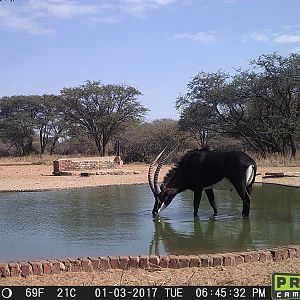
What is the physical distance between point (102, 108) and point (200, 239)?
3717 centimetres

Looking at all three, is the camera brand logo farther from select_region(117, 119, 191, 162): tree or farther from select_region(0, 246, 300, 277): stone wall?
select_region(117, 119, 191, 162): tree

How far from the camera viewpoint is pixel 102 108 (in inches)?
1784

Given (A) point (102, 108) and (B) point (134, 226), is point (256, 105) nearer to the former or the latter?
(A) point (102, 108)

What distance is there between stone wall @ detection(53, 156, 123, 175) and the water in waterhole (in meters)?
10.7

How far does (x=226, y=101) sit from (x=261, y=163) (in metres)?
8.41

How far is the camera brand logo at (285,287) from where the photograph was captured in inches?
185

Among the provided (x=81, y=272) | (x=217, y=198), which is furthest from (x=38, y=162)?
(x=81, y=272)

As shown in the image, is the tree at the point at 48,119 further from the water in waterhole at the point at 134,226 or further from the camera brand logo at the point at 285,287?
the camera brand logo at the point at 285,287

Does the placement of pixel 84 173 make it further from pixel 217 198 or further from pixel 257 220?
pixel 257 220

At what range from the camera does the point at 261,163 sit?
27797mm

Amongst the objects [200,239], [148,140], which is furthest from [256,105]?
[200,239]

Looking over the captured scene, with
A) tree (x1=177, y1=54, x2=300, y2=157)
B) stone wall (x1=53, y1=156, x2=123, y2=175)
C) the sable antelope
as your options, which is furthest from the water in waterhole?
tree (x1=177, y1=54, x2=300, y2=157)

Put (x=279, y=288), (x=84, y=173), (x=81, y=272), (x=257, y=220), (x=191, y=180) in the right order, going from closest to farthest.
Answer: (x=279, y=288), (x=81, y=272), (x=257, y=220), (x=191, y=180), (x=84, y=173)

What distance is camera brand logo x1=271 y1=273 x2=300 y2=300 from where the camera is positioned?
4.70 metres
